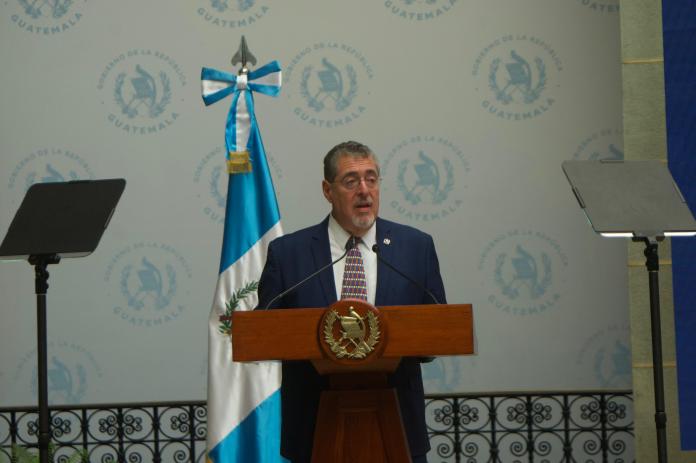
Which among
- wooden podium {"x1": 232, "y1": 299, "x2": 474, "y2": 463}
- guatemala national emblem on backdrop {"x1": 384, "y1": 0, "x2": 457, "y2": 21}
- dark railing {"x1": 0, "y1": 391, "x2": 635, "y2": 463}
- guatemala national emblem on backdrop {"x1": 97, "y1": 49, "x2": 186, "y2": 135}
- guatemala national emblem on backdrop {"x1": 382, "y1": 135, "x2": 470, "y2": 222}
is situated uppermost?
guatemala national emblem on backdrop {"x1": 384, "y1": 0, "x2": 457, "y2": 21}

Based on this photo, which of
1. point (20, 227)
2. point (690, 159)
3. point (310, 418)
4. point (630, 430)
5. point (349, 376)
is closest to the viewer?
point (349, 376)

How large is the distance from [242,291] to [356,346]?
2064 millimetres

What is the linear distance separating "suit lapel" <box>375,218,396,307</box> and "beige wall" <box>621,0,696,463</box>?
180cm

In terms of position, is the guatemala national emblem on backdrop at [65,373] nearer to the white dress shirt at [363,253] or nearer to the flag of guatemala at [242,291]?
the flag of guatemala at [242,291]

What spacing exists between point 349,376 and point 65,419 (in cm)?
361

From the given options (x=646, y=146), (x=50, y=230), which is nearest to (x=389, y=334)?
(x=50, y=230)

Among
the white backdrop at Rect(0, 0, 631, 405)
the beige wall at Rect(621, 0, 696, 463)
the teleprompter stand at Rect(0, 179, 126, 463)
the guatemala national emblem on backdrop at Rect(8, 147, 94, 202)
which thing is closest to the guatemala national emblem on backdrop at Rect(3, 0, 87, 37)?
the white backdrop at Rect(0, 0, 631, 405)

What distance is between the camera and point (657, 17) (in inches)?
175

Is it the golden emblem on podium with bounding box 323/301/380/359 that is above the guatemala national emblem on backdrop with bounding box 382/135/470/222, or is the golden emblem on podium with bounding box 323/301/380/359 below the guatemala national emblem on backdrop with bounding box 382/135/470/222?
below

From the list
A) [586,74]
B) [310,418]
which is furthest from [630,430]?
[310,418]

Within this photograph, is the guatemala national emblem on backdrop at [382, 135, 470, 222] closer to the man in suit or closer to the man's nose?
the man in suit

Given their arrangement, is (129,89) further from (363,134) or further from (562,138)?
(562,138)

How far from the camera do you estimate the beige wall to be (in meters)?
4.42

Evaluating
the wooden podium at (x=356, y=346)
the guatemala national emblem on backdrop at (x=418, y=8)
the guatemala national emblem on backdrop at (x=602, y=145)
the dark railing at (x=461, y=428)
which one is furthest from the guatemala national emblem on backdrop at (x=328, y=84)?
the wooden podium at (x=356, y=346)
